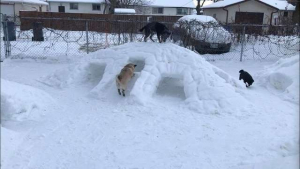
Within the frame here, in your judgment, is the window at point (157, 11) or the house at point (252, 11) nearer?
the house at point (252, 11)

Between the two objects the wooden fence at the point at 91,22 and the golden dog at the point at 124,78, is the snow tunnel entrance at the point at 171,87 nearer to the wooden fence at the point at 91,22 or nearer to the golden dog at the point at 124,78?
the golden dog at the point at 124,78

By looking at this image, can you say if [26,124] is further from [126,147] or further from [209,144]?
[209,144]

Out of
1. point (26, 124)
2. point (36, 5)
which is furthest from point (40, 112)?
point (36, 5)

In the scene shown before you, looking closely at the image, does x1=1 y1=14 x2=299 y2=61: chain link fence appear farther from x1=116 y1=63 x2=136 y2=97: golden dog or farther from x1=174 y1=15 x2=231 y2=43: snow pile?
x1=116 y1=63 x2=136 y2=97: golden dog

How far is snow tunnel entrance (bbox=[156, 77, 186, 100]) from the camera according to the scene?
6.86 m

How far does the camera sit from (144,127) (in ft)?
16.7

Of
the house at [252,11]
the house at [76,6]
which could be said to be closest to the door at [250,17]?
the house at [252,11]

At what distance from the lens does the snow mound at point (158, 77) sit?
6.19 metres

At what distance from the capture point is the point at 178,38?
1309 cm

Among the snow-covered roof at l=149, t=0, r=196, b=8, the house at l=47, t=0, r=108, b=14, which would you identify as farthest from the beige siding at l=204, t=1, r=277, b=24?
the house at l=47, t=0, r=108, b=14

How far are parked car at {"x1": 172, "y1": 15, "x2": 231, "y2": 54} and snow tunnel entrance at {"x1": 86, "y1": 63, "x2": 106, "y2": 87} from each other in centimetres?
582

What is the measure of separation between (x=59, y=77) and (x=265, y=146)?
18.0 feet

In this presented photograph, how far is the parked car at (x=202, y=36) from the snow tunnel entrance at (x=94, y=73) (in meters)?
5.82

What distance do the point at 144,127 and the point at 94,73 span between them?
10.9 ft
